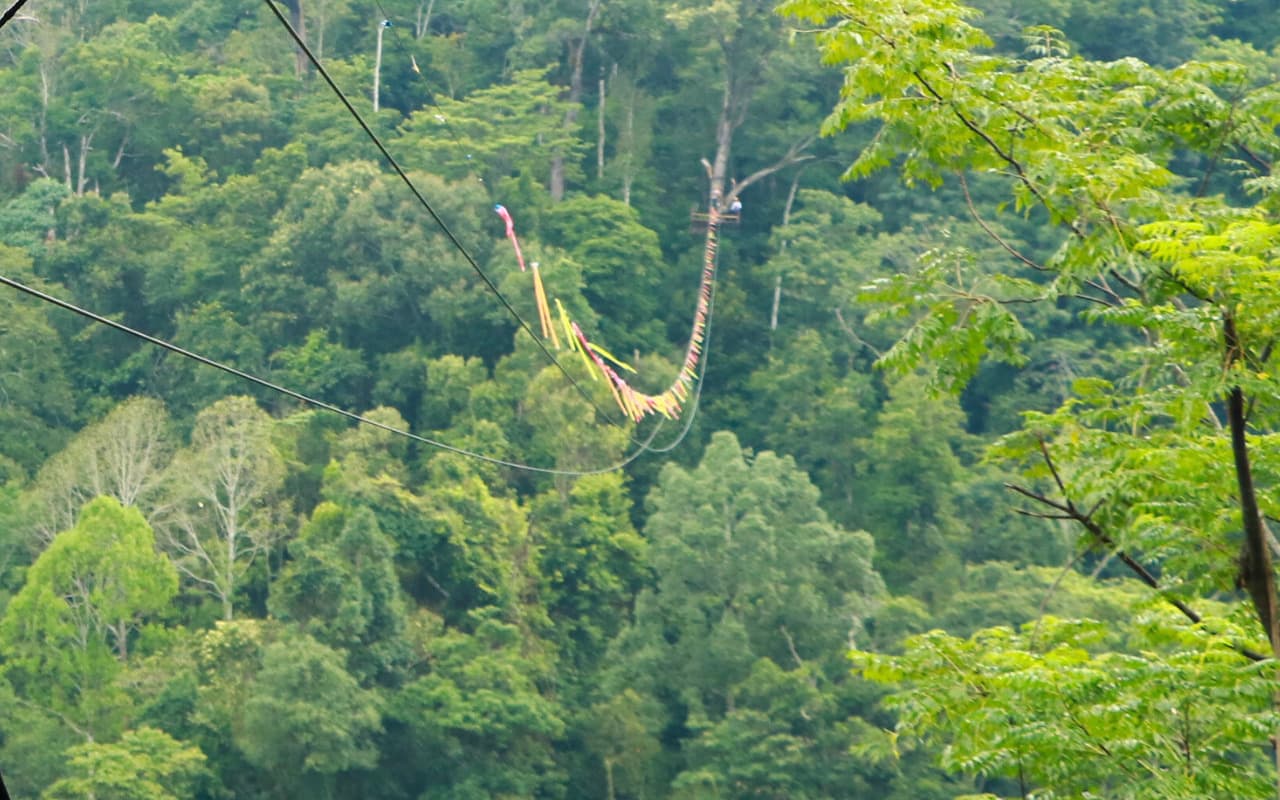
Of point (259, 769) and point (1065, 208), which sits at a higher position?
point (1065, 208)

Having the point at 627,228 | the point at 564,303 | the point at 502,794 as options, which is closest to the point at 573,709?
the point at 502,794

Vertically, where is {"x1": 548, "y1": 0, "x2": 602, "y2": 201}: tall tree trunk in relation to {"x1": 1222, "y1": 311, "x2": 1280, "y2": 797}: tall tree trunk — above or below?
below

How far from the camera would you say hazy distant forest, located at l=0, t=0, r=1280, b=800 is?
73.2ft

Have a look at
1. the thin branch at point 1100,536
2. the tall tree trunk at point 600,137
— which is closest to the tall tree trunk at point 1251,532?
the thin branch at point 1100,536

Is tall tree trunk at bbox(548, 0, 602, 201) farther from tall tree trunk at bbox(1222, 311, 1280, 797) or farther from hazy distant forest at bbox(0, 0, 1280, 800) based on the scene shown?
tall tree trunk at bbox(1222, 311, 1280, 797)

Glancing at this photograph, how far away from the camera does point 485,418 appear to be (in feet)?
86.6

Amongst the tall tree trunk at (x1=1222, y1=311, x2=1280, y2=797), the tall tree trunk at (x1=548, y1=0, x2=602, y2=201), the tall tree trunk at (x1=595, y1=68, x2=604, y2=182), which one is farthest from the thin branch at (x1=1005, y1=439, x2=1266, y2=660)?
the tall tree trunk at (x1=595, y1=68, x2=604, y2=182)

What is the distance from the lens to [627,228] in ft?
101

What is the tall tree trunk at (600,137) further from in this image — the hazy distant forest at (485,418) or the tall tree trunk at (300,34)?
the tall tree trunk at (300,34)

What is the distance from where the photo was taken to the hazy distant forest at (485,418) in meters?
22.3

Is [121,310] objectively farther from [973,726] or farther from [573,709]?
[973,726]

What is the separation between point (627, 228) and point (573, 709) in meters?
9.60

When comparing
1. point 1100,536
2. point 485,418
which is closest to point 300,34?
point 485,418

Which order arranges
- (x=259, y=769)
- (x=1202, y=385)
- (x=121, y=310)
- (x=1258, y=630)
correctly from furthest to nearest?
1. (x=121, y=310)
2. (x=259, y=769)
3. (x=1258, y=630)
4. (x=1202, y=385)
